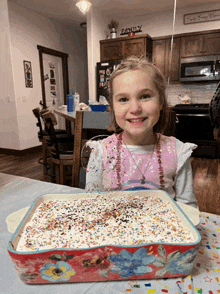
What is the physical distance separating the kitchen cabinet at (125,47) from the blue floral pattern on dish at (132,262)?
13.3 ft

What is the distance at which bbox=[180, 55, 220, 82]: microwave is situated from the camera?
3.72 meters

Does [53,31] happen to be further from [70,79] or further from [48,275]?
[48,275]

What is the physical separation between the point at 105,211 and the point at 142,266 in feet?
0.62

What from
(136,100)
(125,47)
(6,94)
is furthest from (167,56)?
(136,100)

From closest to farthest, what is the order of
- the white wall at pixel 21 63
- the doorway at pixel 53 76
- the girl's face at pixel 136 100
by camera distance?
the girl's face at pixel 136 100 < the white wall at pixel 21 63 < the doorway at pixel 53 76

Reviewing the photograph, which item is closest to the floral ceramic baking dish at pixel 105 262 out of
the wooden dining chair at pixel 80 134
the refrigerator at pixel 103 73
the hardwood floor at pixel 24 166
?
the wooden dining chair at pixel 80 134

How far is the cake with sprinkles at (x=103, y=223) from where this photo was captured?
447mm

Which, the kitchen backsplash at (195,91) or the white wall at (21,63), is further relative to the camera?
the kitchen backsplash at (195,91)

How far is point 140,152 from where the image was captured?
0.82m

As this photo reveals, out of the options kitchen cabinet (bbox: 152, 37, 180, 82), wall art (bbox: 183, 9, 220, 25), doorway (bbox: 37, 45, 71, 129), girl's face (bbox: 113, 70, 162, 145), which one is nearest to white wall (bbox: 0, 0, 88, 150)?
doorway (bbox: 37, 45, 71, 129)

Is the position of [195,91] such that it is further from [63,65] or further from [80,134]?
[80,134]

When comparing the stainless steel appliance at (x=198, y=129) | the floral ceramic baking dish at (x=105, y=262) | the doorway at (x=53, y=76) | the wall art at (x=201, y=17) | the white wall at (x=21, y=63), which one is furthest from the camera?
the doorway at (x=53, y=76)

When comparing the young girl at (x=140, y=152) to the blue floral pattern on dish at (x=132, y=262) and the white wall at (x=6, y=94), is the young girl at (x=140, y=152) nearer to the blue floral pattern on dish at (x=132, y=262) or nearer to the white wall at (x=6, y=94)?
the blue floral pattern on dish at (x=132, y=262)

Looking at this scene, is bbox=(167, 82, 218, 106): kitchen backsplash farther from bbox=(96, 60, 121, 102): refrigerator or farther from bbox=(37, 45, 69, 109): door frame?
bbox=(37, 45, 69, 109): door frame
